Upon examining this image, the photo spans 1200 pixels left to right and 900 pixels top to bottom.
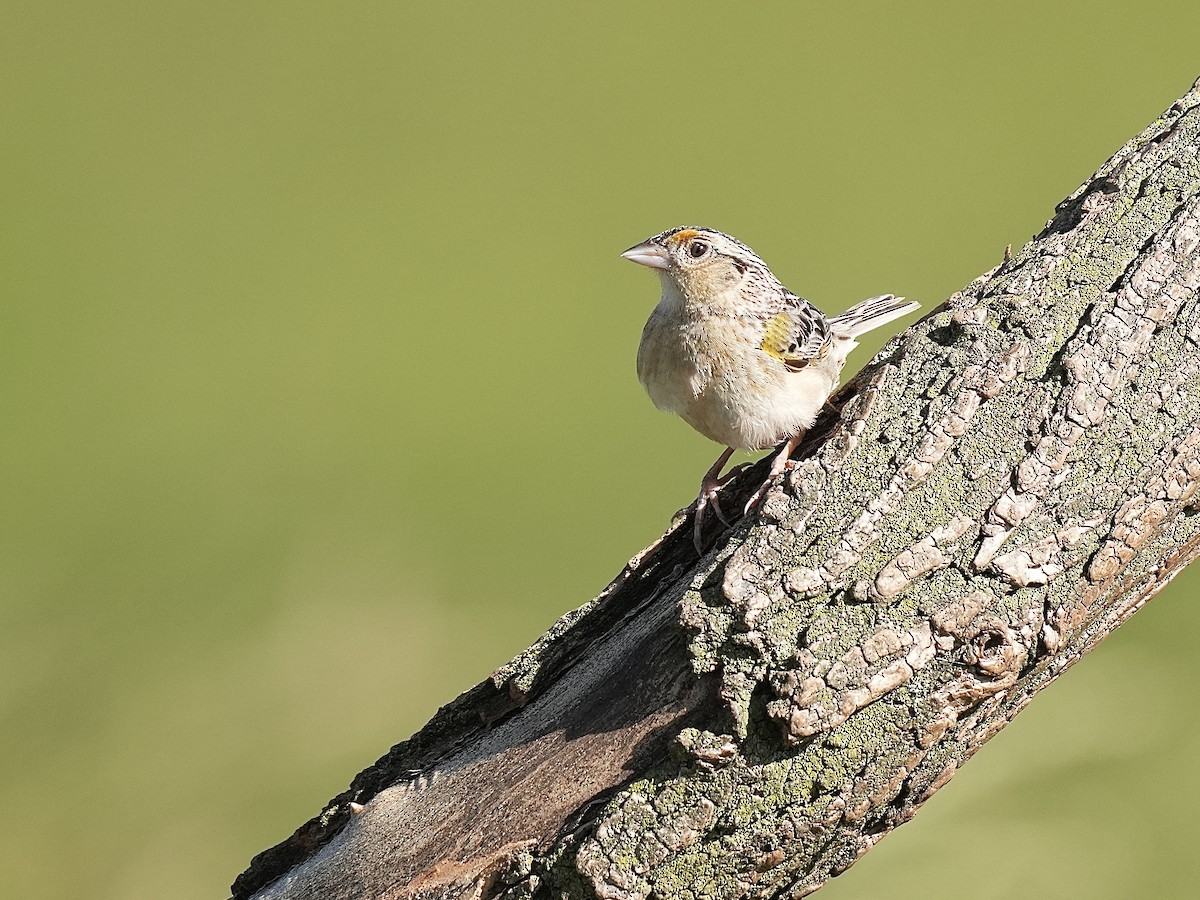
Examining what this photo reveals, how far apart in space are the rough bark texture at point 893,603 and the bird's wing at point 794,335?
117cm

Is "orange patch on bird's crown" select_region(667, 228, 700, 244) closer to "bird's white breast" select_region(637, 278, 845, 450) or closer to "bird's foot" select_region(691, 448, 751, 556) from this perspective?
"bird's white breast" select_region(637, 278, 845, 450)

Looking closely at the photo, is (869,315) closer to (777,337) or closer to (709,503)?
(777,337)

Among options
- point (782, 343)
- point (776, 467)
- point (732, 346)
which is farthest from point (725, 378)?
point (776, 467)

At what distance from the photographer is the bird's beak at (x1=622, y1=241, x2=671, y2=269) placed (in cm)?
390

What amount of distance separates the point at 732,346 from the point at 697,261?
0.36 metres

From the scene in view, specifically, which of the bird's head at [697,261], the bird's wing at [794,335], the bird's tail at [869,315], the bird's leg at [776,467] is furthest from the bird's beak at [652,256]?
the bird's leg at [776,467]

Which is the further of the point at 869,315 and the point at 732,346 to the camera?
the point at 869,315

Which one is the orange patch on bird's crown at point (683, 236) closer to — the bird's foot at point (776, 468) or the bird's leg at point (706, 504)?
the bird's foot at point (776, 468)

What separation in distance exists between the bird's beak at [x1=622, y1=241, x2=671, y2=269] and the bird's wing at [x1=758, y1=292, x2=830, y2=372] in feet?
1.25

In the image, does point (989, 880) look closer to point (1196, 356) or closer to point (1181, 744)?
point (1181, 744)

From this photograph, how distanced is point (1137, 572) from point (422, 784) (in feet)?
5.12

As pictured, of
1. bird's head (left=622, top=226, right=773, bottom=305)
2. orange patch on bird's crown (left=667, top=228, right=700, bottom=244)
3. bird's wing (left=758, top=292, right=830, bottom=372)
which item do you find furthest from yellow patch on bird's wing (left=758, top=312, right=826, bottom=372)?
orange patch on bird's crown (left=667, top=228, right=700, bottom=244)

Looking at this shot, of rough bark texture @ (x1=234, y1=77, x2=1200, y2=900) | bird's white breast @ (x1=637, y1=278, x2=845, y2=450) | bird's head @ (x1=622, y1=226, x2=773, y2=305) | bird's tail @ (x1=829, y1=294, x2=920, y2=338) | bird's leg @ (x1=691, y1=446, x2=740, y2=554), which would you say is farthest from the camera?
bird's tail @ (x1=829, y1=294, x2=920, y2=338)

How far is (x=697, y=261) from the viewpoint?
3893 millimetres
